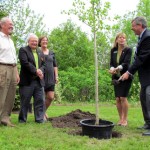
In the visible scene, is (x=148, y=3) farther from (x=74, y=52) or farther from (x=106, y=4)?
(x=106, y=4)

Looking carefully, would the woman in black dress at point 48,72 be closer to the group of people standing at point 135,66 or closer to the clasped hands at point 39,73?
the clasped hands at point 39,73

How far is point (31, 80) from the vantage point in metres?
6.79

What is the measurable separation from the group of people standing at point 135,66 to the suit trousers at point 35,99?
1.61m

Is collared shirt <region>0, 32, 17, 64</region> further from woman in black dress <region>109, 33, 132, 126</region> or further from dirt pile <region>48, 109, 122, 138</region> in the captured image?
woman in black dress <region>109, 33, 132, 126</region>

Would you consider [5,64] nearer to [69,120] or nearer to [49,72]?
[49,72]

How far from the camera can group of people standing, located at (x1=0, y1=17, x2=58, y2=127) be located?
6.05 metres

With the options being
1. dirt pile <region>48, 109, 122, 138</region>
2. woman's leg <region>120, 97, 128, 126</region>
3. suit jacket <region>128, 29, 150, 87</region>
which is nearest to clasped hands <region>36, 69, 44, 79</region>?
dirt pile <region>48, 109, 122, 138</region>

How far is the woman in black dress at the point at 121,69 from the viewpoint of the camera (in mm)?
6680

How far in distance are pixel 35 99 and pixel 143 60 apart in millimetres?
2532

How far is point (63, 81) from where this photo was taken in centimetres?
1692

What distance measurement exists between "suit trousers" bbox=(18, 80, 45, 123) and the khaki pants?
420 millimetres

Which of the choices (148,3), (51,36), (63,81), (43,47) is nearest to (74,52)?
(51,36)

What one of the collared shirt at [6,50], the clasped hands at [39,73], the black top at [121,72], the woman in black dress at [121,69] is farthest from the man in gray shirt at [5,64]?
the black top at [121,72]

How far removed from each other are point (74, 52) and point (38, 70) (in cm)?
2616
